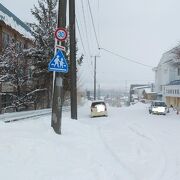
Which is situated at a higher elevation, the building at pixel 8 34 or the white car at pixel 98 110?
the building at pixel 8 34

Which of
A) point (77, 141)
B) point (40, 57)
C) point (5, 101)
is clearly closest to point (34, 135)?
point (77, 141)

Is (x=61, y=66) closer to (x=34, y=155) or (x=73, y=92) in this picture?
(x=34, y=155)

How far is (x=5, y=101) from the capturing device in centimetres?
3772

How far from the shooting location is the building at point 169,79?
65.6 meters

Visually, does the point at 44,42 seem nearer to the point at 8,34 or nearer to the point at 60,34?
the point at 8,34

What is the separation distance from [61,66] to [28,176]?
21.3 ft

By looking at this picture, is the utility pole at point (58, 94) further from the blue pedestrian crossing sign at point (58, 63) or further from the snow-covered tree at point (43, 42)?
the snow-covered tree at point (43, 42)

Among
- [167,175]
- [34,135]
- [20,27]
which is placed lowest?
[167,175]

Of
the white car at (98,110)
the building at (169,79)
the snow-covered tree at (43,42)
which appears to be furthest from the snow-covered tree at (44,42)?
the building at (169,79)

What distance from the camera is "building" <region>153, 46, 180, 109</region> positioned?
65.6 metres

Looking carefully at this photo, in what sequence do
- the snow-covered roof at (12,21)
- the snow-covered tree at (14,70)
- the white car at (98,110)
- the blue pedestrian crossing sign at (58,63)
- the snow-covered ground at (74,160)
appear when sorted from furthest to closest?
1. the snow-covered roof at (12,21)
2. the white car at (98,110)
3. the snow-covered tree at (14,70)
4. the blue pedestrian crossing sign at (58,63)
5. the snow-covered ground at (74,160)

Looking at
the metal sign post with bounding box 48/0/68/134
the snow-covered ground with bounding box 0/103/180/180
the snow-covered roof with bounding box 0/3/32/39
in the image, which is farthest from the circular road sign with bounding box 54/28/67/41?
the snow-covered roof with bounding box 0/3/32/39

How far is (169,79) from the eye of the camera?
7325 centimetres

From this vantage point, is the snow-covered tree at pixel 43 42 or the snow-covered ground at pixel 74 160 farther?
the snow-covered tree at pixel 43 42
